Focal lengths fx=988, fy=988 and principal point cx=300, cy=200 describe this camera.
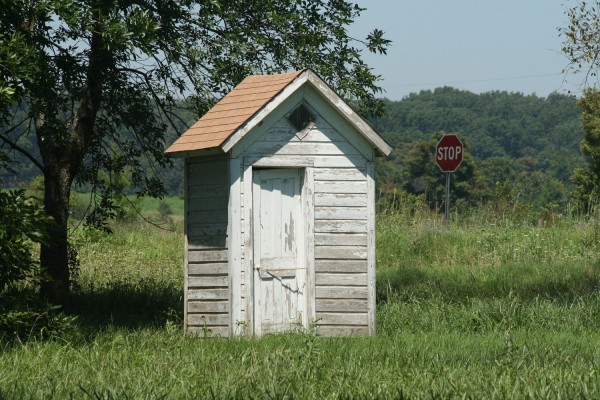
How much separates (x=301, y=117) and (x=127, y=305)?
5001 mm

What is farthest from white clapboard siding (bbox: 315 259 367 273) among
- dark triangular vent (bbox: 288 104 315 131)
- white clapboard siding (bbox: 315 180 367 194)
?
dark triangular vent (bbox: 288 104 315 131)

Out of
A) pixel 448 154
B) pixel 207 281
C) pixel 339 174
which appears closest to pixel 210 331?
pixel 207 281

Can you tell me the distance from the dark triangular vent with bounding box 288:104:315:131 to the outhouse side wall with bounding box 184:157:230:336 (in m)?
1.01

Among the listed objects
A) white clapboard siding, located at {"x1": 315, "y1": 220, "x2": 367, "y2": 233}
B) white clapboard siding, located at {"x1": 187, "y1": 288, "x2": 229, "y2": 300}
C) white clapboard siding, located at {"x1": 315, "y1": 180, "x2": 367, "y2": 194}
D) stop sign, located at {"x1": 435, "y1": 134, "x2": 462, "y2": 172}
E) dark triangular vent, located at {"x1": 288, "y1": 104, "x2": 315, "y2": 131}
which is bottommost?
white clapboard siding, located at {"x1": 187, "y1": 288, "x2": 229, "y2": 300}

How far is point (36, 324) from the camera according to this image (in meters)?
11.4

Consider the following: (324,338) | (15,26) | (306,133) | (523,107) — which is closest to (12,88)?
(15,26)

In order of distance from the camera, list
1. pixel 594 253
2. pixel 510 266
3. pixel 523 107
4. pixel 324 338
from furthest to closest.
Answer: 1. pixel 523 107
2. pixel 594 253
3. pixel 510 266
4. pixel 324 338

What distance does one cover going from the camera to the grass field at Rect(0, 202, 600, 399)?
7844 millimetres

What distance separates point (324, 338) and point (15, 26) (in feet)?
18.4

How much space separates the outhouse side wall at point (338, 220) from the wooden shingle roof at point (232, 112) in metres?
0.37

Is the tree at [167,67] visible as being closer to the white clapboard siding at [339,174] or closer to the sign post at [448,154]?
the white clapboard siding at [339,174]

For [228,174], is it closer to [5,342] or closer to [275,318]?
[275,318]

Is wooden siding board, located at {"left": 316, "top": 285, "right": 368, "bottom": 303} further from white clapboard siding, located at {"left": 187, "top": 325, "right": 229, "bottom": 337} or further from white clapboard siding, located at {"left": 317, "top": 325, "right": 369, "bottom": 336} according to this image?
white clapboard siding, located at {"left": 187, "top": 325, "right": 229, "bottom": 337}

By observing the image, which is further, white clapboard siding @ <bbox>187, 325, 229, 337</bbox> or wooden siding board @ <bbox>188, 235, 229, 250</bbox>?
wooden siding board @ <bbox>188, 235, 229, 250</bbox>
